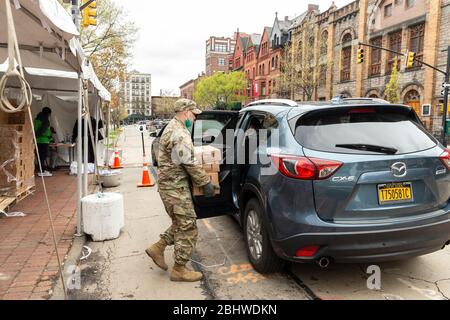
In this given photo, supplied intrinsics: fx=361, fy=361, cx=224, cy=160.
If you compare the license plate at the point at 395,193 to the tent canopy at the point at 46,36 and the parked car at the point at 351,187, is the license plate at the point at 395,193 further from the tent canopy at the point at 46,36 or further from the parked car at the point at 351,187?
the tent canopy at the point at 46,36

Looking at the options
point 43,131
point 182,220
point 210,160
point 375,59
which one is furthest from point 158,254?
point 375,59

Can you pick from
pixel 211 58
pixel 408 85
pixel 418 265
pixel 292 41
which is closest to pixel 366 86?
pixel 408 85

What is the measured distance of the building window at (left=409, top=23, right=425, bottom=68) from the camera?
26953 mm

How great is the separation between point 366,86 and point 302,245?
32.0m

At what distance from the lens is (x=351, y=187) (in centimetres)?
300

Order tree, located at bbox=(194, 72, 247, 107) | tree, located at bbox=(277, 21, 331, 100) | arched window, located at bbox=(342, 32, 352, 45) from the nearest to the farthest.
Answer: arched window, located at bbox=(342, 32, 352, 45)
tree, located at bbox=(277, 21, 331, 100)
tree, located at bbox=(194, 72, 247, 107)

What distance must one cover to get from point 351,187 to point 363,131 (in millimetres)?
612

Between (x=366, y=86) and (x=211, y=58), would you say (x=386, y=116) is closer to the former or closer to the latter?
(x=366, y=86)

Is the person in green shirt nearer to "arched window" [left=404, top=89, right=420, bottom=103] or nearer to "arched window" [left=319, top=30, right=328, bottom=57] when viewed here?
"arched window" [left=404, top=89, right=420, bottom=103]

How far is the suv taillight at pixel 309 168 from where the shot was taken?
3008 millimetres

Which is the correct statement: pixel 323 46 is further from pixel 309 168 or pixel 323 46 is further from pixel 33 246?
pixel 309 168

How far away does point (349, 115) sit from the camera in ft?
11.1

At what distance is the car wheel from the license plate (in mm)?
1094

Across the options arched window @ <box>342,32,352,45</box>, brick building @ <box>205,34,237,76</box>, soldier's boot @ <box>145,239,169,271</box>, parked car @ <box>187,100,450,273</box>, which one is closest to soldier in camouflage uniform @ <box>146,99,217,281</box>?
soldier's boot @ <box>145,239,169,271</box>
